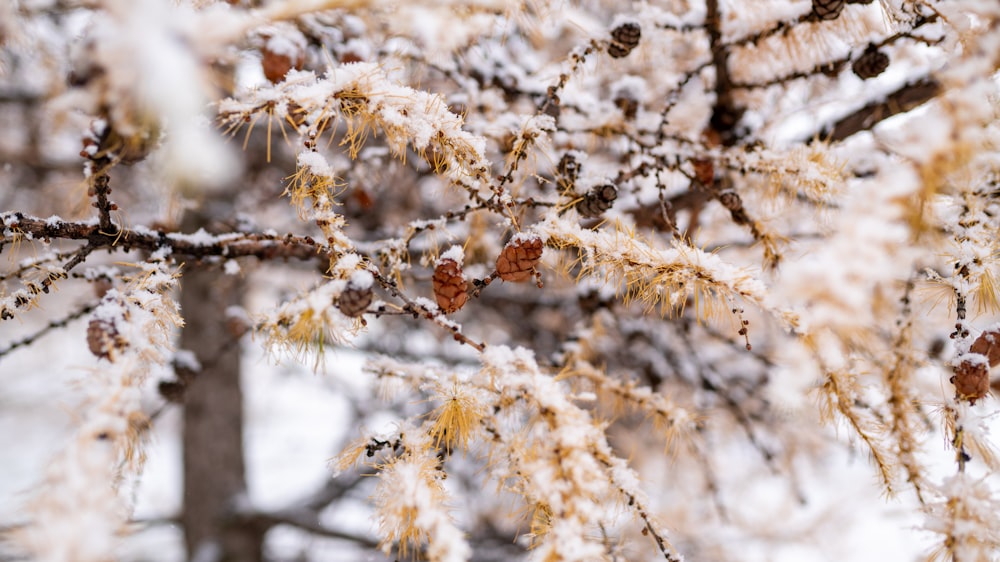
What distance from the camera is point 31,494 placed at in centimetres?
47

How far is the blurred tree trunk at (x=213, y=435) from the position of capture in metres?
2.05

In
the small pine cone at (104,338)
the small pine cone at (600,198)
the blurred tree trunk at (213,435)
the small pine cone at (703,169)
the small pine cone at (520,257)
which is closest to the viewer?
the small pine cone at (104,338)

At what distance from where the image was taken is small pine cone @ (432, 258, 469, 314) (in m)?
0.73

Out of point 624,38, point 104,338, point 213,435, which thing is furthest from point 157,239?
point 213,435

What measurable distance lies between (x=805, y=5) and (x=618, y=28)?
394mm

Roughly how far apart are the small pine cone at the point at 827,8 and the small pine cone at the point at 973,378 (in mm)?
614

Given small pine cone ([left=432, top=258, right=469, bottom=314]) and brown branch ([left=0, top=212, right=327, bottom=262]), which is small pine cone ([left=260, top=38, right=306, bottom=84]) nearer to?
brown branch ([left=0, top=212, right=327, bottom=262])

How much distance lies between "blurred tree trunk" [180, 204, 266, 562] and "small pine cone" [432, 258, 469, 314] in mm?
1474

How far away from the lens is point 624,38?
3.12 feet

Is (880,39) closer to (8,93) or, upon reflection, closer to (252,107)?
(252,107)

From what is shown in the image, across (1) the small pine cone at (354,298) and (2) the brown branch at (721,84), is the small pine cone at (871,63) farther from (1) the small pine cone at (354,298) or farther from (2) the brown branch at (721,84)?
(1) the small pine cone at (354,298)

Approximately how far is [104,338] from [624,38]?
89cm

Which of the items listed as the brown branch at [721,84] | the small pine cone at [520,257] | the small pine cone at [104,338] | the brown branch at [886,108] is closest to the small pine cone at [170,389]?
the small pine cone at [104,338]

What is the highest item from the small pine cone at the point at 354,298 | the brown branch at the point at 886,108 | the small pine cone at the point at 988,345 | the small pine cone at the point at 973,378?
the brown branch at the point at 886,108
